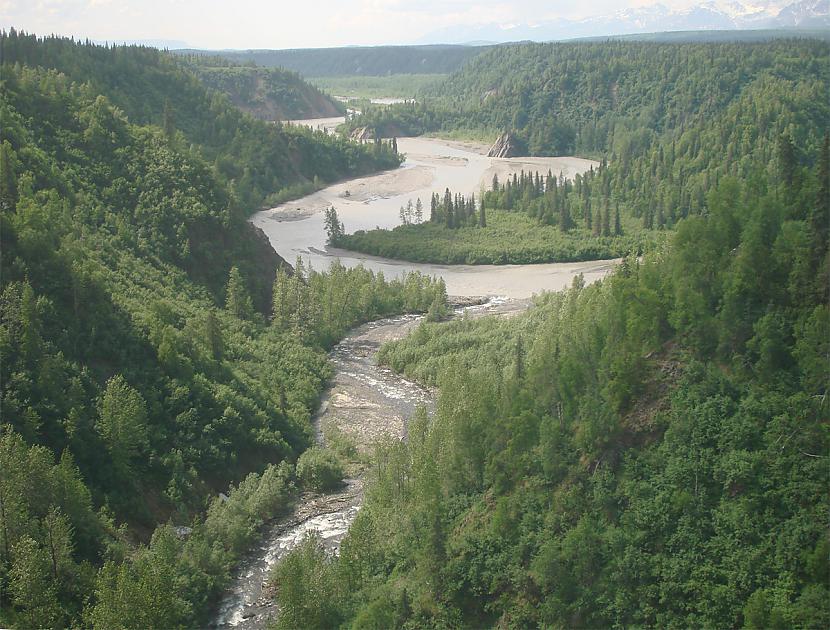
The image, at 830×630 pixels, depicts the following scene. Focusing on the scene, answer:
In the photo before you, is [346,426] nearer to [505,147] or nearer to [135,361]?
[135,361]

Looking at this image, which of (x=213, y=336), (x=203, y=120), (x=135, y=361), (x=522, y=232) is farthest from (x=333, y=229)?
(x=135, y=361)

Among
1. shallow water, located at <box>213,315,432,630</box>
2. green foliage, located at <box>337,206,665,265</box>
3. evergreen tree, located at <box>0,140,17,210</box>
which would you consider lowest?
shallow water, located at <box>213,315,432,630</box>

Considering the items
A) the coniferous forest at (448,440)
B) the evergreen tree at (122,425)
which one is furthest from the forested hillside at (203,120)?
the evergreen tree at (122,425)

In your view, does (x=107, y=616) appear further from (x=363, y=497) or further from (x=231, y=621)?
(x=363, y=497)

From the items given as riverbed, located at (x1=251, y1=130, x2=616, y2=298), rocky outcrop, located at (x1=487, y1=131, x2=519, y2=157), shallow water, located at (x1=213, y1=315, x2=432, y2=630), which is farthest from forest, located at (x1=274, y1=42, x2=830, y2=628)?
rocky outcrop, located at (x1=487, y1=131, x2=519, y2=157)

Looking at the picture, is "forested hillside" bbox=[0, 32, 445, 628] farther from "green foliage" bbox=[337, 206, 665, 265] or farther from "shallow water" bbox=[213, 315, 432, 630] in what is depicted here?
"green foliage" bbox=[337, 206, 665, 265]

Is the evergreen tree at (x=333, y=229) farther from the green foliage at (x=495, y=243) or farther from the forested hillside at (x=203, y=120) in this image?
the forested hillside at (x=203, y=120)
